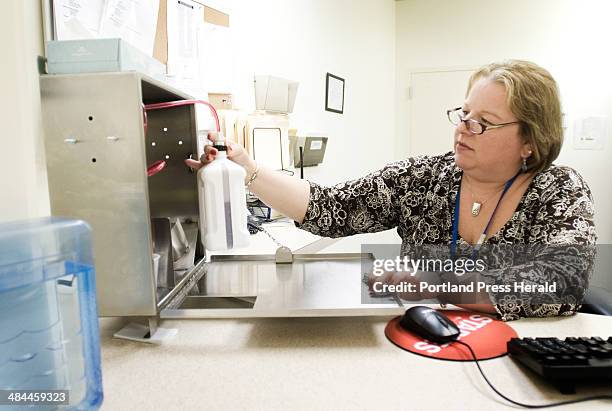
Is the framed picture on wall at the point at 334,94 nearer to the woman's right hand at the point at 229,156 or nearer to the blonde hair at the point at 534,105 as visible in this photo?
the blonde hair at the point at 534,105

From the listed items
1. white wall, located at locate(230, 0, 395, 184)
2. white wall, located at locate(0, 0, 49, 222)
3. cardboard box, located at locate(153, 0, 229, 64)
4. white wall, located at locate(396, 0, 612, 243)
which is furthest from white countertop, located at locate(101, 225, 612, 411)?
white wall, located at locate(396, 0, 612, 243)

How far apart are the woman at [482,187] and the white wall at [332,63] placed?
102cm

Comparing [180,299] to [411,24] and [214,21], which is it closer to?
[214,21]

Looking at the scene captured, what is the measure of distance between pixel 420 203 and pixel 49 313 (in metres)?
1.00

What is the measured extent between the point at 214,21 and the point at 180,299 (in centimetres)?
133

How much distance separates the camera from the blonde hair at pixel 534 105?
1.08m

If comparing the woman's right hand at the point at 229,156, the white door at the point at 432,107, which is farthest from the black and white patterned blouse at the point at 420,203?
the white door at the point at 432,107

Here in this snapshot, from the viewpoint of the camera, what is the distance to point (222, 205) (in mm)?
806

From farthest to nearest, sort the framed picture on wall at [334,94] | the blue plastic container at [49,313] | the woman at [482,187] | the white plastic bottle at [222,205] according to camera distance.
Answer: the framed picture on wall at [334,94] → the woman at [482,187] → the white plastic bottle at [222,205] → the blue plastic container at [49,313]

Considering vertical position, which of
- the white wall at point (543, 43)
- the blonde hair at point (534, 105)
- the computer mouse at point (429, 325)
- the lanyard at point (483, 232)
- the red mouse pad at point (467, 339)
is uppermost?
the white wall at point (543, 43)

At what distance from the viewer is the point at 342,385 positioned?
1.94 ft

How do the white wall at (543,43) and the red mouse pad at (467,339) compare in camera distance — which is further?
the white wall at (543,43)

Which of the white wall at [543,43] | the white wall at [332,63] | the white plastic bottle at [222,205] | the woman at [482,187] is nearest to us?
the white plastic bottle at [222,205]

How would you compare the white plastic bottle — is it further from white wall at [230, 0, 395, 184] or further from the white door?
the white door
